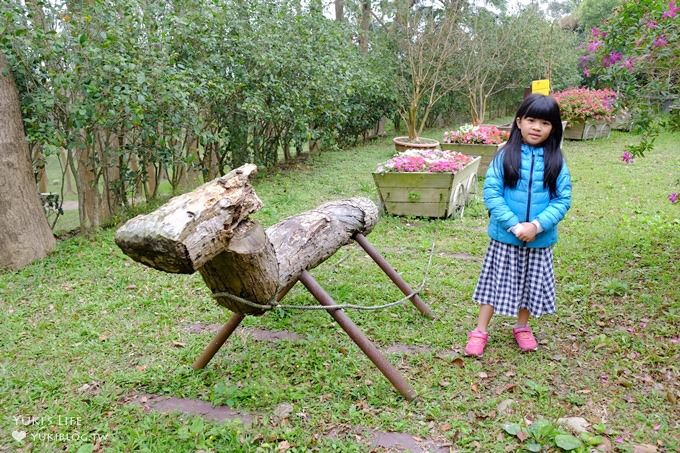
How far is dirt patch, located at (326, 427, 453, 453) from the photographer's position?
224 centimetres

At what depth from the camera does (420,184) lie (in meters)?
5.70

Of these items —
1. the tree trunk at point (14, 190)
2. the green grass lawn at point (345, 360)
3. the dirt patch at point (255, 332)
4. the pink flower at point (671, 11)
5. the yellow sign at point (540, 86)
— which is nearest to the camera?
the green grass lawn at point (345, 360)

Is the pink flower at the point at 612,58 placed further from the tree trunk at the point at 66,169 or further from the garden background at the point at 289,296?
the tree trunk at the point at 66,169

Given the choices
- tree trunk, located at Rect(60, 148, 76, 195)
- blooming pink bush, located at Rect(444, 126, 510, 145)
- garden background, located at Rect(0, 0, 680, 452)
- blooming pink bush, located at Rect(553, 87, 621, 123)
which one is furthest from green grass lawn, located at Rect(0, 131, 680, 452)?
blooming pink bush, located at Rect(553, 87, 621, 123)

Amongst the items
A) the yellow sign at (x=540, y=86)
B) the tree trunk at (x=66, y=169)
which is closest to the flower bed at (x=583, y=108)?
the yellow sign at (x=540, y=86)

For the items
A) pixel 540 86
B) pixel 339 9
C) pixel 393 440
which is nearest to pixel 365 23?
pixel 339 9

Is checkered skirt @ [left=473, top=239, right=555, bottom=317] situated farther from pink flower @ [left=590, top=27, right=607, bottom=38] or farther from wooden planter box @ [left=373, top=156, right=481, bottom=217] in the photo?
wooden planter box @ [left=373, top=156, right=481, bottom=217]

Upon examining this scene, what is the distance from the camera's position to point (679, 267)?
4.01 m

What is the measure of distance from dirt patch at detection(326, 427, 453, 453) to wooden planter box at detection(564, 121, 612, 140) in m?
12.4

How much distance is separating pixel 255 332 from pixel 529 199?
1.87 metres

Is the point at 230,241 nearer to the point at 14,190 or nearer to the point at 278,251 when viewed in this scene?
the point at 278,251

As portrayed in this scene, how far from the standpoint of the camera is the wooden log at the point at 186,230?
173 centimetres

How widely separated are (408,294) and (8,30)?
3810mm

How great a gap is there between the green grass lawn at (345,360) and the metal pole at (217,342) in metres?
0.06
